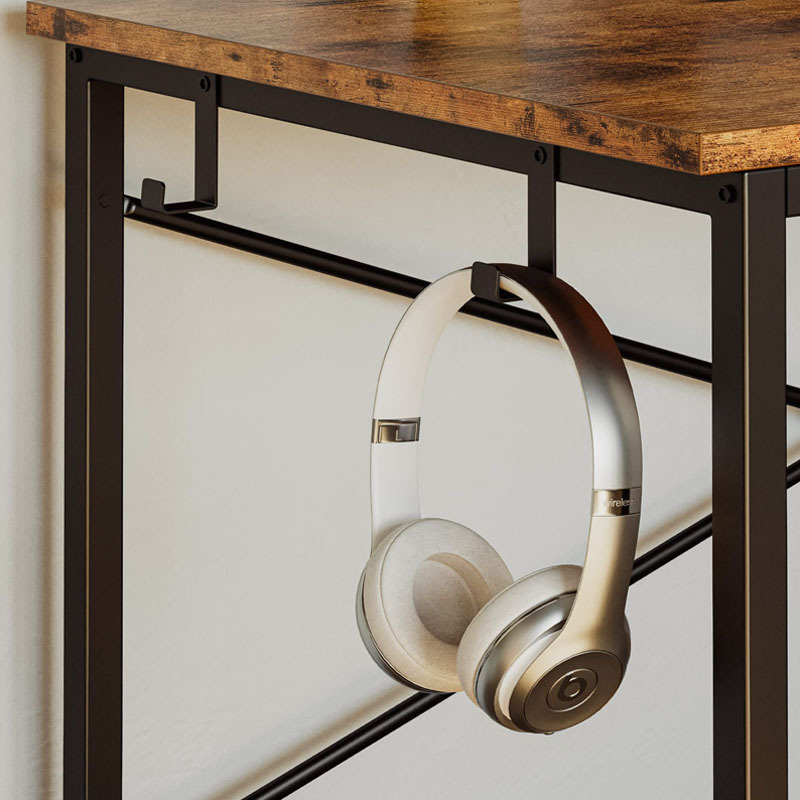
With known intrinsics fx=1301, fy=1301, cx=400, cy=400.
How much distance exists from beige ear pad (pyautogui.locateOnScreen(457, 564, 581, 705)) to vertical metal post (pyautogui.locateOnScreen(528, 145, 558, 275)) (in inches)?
6.2

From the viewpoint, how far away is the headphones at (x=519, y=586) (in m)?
0.62

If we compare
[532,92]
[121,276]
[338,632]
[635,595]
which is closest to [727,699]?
[532,92]

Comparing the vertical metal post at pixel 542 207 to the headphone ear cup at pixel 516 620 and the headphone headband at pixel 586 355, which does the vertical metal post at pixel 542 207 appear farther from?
the headphone ear cup at pixel 516 620

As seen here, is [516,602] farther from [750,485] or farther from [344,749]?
[344,749]

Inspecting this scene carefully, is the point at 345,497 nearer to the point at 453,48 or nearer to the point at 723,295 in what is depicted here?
the point at 453,48

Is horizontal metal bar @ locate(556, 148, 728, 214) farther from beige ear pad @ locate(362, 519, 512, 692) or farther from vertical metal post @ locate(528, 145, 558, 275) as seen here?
beige ear pad @ locate(362, 519, 512, 692)

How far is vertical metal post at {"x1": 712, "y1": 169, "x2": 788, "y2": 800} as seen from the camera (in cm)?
56

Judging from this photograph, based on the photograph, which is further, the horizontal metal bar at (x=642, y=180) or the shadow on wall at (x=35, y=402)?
the shadow on wall at (x=35, y=402)

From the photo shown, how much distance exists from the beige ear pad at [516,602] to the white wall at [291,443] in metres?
0.59

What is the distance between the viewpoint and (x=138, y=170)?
111 centimetres

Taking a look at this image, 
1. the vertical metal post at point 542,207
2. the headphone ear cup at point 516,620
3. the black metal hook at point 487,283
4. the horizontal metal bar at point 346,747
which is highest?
the vertical metal post at point 542,207

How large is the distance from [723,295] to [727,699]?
0.18m

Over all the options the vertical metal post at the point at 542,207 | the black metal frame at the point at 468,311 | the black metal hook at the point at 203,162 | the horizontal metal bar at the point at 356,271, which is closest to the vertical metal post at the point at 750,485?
the black metal frame at the point at 468,311

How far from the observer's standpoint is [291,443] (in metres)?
1.25
